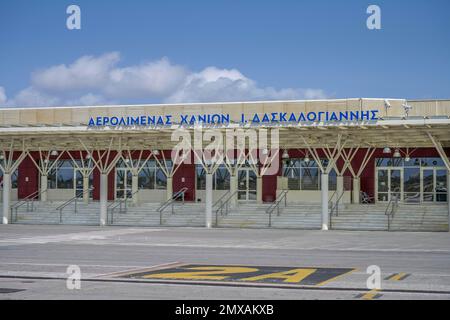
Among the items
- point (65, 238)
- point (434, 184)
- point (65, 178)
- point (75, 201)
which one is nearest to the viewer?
point (65, 238)

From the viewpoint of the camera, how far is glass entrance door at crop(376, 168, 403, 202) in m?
44.8

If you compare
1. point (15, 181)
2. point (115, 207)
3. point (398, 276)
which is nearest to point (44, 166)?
point (15, 181)

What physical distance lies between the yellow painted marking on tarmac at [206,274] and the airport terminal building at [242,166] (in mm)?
16961

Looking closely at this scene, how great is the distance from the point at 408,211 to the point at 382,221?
101 inches

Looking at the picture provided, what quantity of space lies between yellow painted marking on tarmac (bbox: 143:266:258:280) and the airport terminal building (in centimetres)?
1696

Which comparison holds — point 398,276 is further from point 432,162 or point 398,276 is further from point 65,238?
point 432,162

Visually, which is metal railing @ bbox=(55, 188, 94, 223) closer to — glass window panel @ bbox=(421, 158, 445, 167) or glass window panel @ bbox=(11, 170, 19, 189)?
glass window panel @ bbox=(11, 170, 19, 189)

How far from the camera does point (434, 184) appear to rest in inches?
1722

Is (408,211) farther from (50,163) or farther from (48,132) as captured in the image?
(50,163)

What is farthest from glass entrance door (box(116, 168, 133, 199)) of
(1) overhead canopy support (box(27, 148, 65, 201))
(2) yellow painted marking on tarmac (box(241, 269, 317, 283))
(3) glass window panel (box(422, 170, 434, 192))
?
(2) yellow painted marking on tarmac (box(241, 269, 317, 283))

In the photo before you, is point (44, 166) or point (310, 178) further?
point (44, 166)

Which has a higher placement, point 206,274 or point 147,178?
point 147,178

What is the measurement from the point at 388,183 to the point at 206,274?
1216 inches
